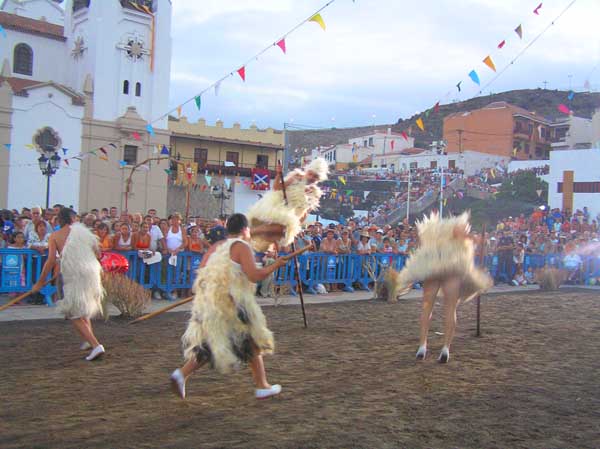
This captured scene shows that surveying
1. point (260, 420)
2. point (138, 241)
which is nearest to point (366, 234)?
point (138, 241)

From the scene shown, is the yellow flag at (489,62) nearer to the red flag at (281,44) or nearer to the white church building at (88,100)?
the red flag at (281,44)

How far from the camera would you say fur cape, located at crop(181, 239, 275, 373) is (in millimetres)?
4906

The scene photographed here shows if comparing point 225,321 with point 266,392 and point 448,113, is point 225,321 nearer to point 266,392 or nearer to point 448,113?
point 266,392

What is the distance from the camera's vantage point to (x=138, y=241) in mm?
11070

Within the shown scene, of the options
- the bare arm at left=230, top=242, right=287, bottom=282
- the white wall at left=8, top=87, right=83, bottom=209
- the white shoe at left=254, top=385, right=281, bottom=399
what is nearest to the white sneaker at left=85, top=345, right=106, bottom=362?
the white shoe at left=254, top=385, right=281, bottom=399

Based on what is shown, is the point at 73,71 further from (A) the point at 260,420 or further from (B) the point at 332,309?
(A) the point at 260,420

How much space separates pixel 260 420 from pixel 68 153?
111ft

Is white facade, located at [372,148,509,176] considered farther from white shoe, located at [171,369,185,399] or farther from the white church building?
white shoe, located at [171,369,185,399]

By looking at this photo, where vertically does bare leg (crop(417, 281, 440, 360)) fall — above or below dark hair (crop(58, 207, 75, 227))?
below

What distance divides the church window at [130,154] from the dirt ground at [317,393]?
30453mm

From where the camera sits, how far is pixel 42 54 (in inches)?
1513

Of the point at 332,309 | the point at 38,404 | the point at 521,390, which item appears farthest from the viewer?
the point at 332,309

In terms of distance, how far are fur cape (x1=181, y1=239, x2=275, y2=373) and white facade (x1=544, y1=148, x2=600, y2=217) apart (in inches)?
1490

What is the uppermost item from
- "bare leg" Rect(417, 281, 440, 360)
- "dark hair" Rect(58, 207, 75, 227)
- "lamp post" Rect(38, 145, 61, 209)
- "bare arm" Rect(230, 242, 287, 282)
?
"lamp post" Rect(38, 145, 61, 209)
